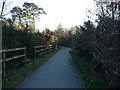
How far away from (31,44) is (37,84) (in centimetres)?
767

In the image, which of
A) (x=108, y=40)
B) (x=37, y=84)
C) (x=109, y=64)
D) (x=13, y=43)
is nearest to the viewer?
(x=109, y=64)

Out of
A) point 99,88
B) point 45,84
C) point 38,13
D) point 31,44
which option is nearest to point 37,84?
point 45,84

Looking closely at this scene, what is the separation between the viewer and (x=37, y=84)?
730cm

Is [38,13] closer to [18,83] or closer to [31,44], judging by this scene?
[31,44]

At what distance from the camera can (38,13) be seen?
40.1 m

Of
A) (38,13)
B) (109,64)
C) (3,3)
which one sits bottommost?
(109,64)

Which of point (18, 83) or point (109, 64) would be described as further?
point (18, 83)

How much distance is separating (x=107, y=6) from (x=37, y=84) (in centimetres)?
396

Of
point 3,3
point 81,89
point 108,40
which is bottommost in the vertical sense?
point 81,89

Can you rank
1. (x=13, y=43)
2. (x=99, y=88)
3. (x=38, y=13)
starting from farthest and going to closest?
(x=38, y=13), (x=13, y=43), (x=99, y=88)

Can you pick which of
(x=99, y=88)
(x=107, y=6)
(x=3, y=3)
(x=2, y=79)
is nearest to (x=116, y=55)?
(x=99, y=88)

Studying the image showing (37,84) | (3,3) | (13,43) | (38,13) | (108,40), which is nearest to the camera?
(108,40)

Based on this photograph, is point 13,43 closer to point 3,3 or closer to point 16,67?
point 16,67

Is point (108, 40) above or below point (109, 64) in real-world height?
above
